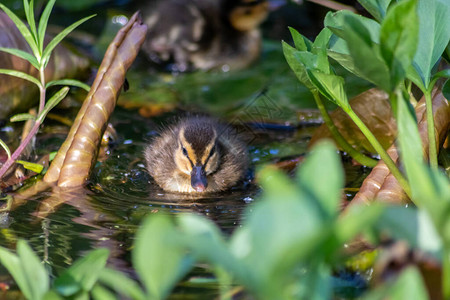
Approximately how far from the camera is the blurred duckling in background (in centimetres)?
449

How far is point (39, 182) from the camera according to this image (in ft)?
8.05

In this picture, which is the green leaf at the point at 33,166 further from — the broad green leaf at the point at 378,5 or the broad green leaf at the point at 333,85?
the broad green leaf at the point at 378,5

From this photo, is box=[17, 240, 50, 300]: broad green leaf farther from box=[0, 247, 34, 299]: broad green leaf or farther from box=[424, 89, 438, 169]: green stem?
box=[424, 89, 438, 169]: green stem

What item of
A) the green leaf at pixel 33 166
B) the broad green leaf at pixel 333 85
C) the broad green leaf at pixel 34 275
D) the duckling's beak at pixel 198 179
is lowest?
the duckling's beak at pixel 198 179

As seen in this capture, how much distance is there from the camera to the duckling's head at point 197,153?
9.25ft

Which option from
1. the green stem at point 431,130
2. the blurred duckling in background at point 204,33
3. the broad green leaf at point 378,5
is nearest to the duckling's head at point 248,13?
the blurred duckling in background at point 204,33

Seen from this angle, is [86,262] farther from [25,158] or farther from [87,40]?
[87,40]

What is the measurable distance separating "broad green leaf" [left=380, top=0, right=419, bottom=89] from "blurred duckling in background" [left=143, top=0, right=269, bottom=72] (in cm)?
301

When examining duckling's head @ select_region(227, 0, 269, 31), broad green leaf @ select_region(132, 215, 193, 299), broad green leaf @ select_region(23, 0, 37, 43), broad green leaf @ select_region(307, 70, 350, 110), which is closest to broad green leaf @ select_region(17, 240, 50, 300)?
broad green leaf @ select_region(132, 215, 193, 299)

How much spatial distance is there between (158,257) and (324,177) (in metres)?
0.26

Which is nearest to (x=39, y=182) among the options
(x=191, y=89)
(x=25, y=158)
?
(x=25, y=158)

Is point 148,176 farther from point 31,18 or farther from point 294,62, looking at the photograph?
point 294,62

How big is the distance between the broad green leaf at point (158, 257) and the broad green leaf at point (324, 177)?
200mm

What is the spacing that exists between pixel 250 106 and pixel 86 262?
2232 millimetres
